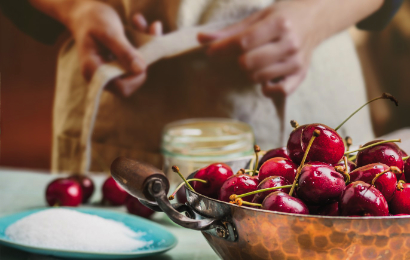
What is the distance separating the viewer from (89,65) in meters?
1.27

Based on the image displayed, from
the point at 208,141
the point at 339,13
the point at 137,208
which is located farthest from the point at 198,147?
the point at 339,13

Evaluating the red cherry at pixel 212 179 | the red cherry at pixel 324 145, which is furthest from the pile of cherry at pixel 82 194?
the red cherry at pixel 324 145

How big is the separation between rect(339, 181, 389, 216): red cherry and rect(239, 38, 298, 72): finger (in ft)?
2.84

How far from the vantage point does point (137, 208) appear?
28.5 inches

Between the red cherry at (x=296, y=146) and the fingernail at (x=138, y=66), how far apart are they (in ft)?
2.82

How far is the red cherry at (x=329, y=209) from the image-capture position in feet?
1.23

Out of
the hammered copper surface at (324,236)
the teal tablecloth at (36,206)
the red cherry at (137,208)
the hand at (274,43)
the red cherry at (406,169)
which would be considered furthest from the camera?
the hand at (274,43)

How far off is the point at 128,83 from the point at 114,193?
529 mm

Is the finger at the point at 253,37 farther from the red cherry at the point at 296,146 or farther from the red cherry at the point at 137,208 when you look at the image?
the red cherry at the point at 296,146

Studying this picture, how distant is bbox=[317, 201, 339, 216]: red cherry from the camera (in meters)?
0.38

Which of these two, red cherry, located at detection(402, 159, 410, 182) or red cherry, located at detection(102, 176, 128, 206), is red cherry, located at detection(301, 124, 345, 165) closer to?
red cherry, located at detection(402, 159, 410, 182)

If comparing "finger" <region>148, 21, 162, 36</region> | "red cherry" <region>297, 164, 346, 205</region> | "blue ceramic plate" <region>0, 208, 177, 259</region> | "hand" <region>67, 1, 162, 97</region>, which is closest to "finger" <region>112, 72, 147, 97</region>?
"hand" <region>67, 1, 162, 97</region>

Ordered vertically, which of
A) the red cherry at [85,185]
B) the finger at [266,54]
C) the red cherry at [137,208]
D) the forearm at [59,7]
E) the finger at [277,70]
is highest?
the forearm at [59,7]

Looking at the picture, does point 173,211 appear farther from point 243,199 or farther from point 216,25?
point 216,25
